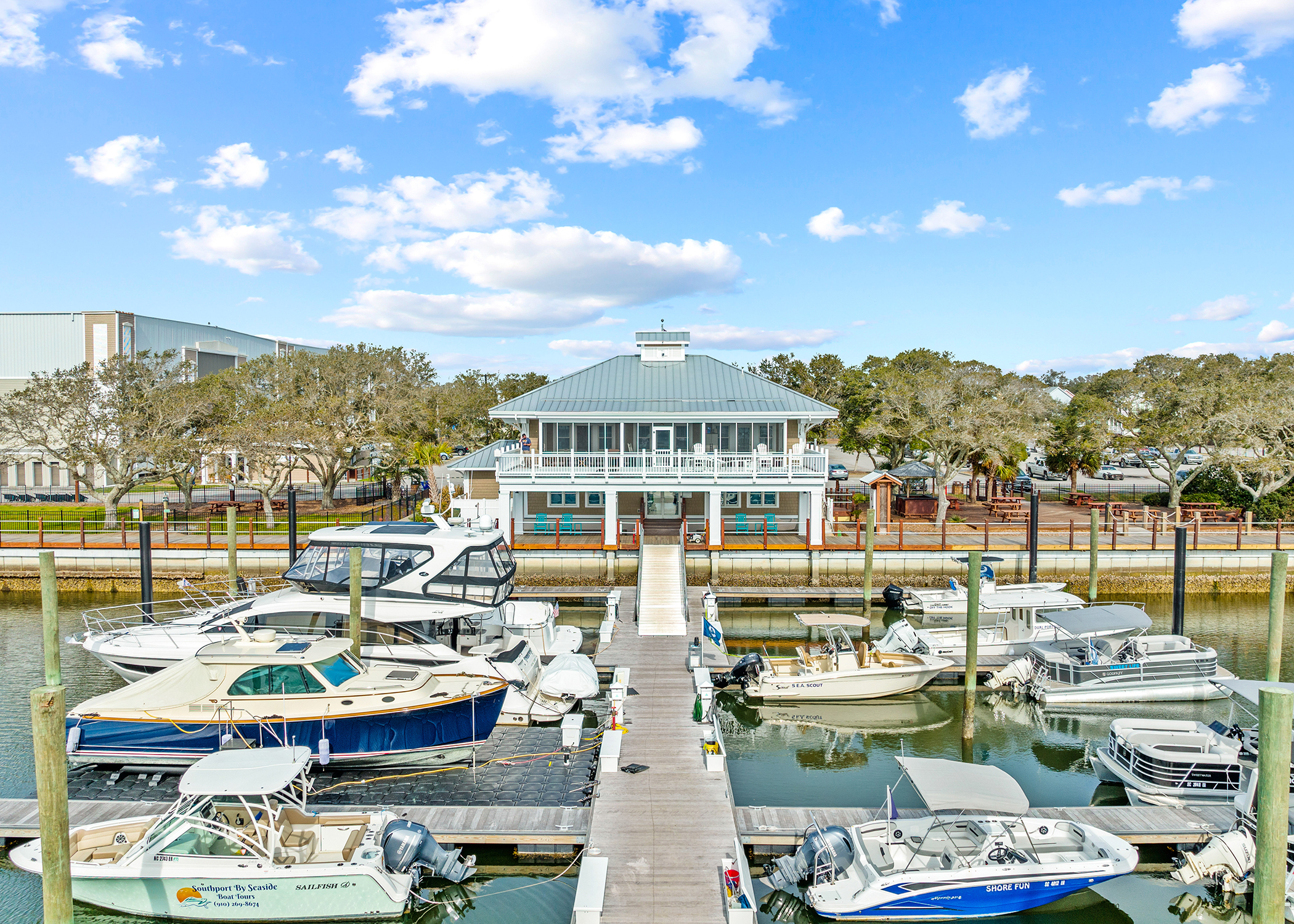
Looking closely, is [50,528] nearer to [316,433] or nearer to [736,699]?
[316,433]

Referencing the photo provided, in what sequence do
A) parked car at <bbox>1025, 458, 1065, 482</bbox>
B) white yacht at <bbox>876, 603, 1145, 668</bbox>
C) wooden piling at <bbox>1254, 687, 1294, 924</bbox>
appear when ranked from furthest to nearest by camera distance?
1. parked car at <bbox>1025, 458, 1065, 482</bbox>
2. white yacht at <bbox>876, 603, 1145, 668</bbox>
3. wooden piling at <bbox>1254, 687, 1294, 924</bbox>

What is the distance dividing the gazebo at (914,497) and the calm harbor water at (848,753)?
15.2 m

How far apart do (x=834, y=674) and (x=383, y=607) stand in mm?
10271

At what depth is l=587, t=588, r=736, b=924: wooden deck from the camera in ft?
30.3

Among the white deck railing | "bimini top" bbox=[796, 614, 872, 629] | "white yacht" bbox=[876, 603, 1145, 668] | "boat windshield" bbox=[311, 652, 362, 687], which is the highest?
Answer: the white deck railing

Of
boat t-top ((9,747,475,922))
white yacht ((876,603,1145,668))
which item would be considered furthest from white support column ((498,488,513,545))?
boat t-top ((9,747,475,922))

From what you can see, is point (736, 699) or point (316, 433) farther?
point (316, 433)

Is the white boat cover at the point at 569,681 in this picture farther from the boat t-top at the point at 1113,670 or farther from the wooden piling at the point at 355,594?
the boat t-top at the point at 1113,670

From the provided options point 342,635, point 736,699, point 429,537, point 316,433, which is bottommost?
point 736,699

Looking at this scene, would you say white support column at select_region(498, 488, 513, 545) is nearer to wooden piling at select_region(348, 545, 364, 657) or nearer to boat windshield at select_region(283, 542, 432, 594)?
boat windshield at select_region(283, 542, 432, 594)

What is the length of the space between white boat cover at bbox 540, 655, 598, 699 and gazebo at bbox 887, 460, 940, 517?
24.5m

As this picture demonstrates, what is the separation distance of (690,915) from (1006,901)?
4.31 meters

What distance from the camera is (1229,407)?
35.6 metres

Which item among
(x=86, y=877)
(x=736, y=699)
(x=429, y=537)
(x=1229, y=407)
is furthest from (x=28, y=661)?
(x=1229, y=407)
